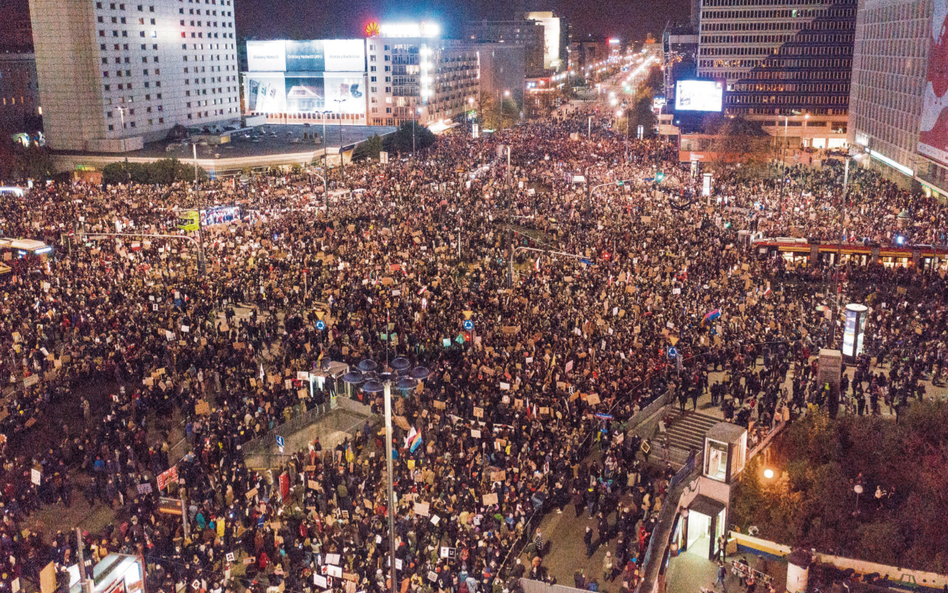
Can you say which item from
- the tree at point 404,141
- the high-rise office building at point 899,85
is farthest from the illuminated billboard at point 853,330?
the tree at point 404,141

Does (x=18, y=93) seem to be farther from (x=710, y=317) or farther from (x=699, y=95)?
(x=710, y=317)

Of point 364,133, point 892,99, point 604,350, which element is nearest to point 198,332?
point 604,350

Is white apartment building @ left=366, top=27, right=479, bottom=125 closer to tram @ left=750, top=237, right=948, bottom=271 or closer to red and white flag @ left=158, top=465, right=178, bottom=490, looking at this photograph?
tram @ left=750, top=237, right=948, bottom=271

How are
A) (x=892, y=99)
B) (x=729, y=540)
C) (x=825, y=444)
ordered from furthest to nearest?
1. (x=892, y=99)
2. (x=825, y=444)
3. (x=729, y=540)

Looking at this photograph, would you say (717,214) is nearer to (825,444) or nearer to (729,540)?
(825,444)

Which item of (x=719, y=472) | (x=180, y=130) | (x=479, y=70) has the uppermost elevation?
(x=479, y=70)

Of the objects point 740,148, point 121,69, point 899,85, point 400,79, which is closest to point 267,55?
point 400,79
